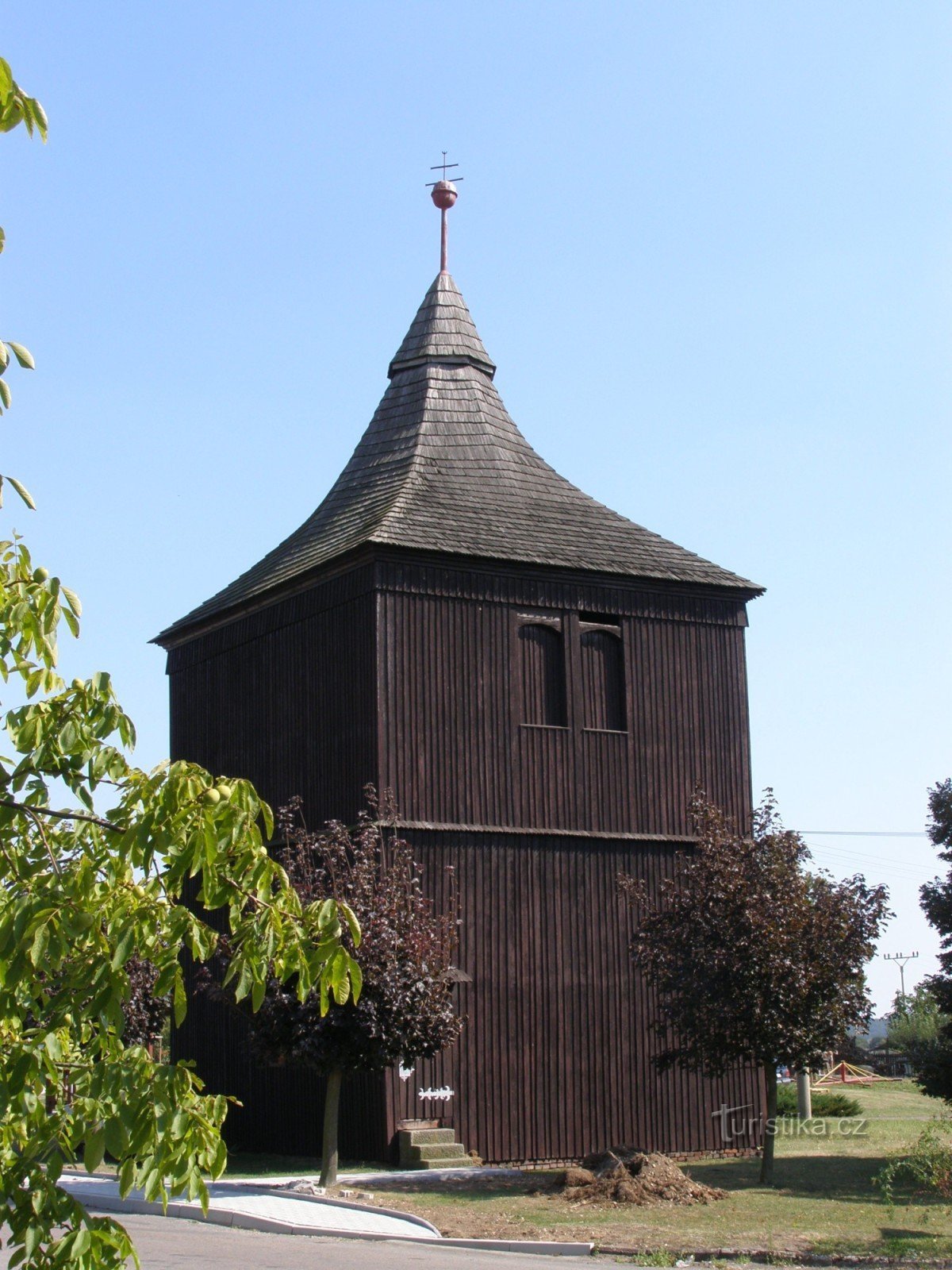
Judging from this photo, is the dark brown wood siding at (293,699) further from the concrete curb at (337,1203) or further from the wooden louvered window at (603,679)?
the concrete curb at (337,1203)

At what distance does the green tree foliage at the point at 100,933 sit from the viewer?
14.8ft

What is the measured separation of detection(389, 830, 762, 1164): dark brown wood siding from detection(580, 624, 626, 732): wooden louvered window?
6.70ft

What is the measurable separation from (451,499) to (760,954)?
1000 centimetres

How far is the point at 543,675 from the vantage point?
25.3 m

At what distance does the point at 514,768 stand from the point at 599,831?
5.91 feet

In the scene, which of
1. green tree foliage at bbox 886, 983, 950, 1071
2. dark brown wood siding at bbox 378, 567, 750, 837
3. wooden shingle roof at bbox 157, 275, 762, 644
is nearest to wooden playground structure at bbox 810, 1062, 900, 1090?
green tree foliage at bbox 886, 983, 950, 1071

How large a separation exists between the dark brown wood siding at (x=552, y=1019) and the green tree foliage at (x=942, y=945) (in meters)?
3.58

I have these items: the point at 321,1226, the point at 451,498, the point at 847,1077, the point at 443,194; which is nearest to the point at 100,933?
the point at 321,1226

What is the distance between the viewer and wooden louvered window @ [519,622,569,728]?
25.1m

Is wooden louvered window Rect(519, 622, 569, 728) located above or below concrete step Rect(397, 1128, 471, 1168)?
above

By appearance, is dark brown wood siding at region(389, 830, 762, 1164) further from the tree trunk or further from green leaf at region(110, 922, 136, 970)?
green leaf at region(110, 922, 136, 970)

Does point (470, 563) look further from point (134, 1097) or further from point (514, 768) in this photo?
point (134, 1097)

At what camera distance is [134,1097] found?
4.52 meters

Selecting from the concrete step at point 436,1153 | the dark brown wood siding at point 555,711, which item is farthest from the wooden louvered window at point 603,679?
the concrete step at point 436,1153
